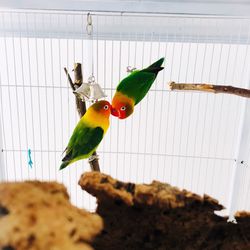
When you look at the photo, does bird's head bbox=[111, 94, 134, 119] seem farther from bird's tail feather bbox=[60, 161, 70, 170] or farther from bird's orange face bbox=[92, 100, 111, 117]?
bird's tail feather bbox=[60, 161, 70, 170]

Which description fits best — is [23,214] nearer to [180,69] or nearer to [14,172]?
[14,172]

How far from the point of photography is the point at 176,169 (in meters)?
0.55

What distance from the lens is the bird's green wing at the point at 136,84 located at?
495 mm

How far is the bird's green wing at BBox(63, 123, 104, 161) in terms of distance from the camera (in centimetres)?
48

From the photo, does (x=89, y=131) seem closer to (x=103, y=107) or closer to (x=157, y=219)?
(x=103, y=107)

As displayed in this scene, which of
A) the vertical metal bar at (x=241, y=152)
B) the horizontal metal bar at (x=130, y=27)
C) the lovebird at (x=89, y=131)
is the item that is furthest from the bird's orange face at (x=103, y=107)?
the vertical metal bar at (x=241, y=152)

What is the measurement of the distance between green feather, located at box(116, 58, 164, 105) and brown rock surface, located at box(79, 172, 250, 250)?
141 mm

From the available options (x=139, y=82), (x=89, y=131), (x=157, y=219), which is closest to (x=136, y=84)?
(x=139, y=82)

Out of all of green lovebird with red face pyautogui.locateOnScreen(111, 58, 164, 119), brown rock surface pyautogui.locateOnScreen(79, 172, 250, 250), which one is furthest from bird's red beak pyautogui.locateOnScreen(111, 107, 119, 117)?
brown rock surface pyautogui.locateOnScreen(79, 172, 250, 250)

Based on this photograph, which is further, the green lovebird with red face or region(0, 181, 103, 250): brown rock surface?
the green lovebird with red face

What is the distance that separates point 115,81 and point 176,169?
0.19m

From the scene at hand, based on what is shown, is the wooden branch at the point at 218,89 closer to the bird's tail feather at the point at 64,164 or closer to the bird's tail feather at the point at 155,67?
the bird's tail feather at the point at 155,67

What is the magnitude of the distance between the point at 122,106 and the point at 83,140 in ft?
0.27

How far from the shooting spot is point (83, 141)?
48 centimetres
